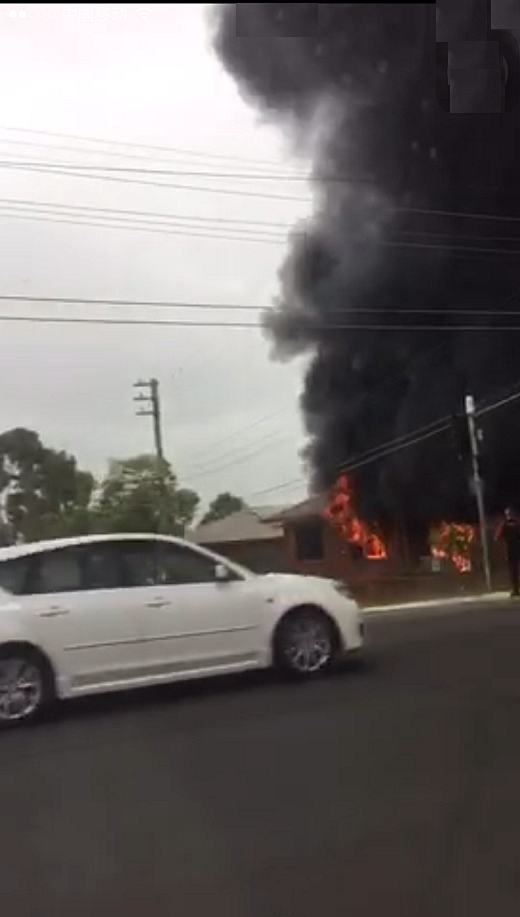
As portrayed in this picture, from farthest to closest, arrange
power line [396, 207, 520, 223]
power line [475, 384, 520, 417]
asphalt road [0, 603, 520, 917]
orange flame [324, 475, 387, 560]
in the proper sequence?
1. power line [475, 384, 520, 417]
2. power line [396, 207, 520, 223]
3. orange flame [324, 475, 387, 560]
4. asphalt road [0, 603, 520, 917]

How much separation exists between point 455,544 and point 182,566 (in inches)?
345

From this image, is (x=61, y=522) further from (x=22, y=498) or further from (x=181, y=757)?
(x=181, y=757)

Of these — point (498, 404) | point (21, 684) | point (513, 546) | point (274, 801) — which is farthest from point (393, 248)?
point (274, 801)

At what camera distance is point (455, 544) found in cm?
1666

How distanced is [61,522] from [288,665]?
1730mm

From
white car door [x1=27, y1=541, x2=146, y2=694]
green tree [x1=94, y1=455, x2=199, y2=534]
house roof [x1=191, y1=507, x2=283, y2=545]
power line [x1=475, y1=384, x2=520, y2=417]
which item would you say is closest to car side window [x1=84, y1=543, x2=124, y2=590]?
white car door [x1=27, y1=541, x2=146, y2=694]

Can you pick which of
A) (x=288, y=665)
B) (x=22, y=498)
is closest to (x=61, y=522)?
(x=22, y=498)

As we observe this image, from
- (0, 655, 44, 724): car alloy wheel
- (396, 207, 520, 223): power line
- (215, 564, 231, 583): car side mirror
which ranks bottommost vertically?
(0, 655, 44, 724): car alloy wheel

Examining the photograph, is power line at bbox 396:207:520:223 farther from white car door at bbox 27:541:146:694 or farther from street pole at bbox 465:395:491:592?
white car door at bbox 27:541:146:694

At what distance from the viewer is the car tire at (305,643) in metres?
8.58

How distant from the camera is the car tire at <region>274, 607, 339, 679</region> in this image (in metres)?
8.58

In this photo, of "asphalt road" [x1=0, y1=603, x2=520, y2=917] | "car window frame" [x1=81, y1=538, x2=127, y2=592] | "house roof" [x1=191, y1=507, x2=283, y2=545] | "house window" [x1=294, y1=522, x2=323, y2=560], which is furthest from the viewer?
"house window" [x1=294, y1=522, x2=323, y2=560]

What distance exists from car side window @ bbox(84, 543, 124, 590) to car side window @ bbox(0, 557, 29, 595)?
0.37m

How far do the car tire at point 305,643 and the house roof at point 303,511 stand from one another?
2252 millimetres
